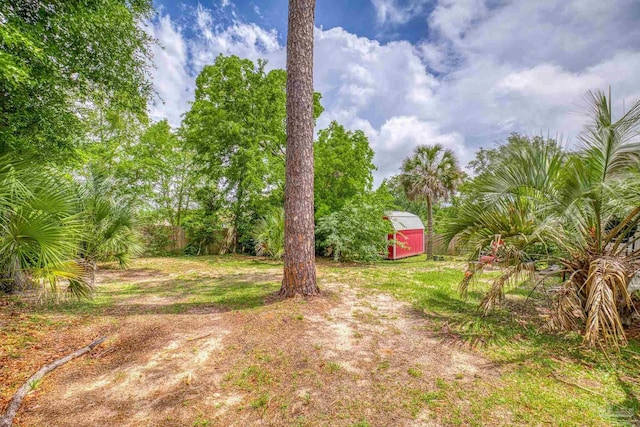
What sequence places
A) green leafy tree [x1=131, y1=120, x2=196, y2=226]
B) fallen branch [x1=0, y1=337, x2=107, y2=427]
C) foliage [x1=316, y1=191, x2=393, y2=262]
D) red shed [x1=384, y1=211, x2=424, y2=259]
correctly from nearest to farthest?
1. fallen branch [x1=0, y1=337, x2=107, y2=427]
2. foliage [x1=316, y1=191, x2=393, y2=262]
3. green leafy tree [x1=131, y1=120, x2=196, y2=226]
4. red shed [x1=384, y1=211, x2=424, y2=259]

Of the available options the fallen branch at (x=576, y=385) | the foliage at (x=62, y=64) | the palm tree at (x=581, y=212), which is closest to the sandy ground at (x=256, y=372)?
the fallen branch at (x=576, y=385)

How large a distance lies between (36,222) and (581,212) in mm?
5675

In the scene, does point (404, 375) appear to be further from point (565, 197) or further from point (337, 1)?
point (337, 1)

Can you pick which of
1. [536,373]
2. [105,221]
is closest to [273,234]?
[105,221]

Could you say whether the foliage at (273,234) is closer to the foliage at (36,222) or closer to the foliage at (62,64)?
the foliage at (62,64)

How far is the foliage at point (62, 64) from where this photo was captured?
354 cm

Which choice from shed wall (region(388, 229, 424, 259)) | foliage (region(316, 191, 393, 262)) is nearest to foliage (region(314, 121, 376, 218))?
foliage (region(316, 191, 393, 262))

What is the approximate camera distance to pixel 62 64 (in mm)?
4297

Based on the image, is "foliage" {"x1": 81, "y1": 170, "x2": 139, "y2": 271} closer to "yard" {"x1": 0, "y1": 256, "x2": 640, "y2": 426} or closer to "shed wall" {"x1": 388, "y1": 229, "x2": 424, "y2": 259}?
"yard" {"x1": 0, "y1": 256, "x2": 640, "y2": 426}

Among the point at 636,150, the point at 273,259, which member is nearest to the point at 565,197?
the point at 636,150

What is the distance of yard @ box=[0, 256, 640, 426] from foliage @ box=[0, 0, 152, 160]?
2.26 metres

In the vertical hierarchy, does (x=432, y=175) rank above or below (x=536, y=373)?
above

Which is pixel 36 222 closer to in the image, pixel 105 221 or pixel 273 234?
pixel 105 221

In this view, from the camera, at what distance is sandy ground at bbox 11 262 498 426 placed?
1766 mm
